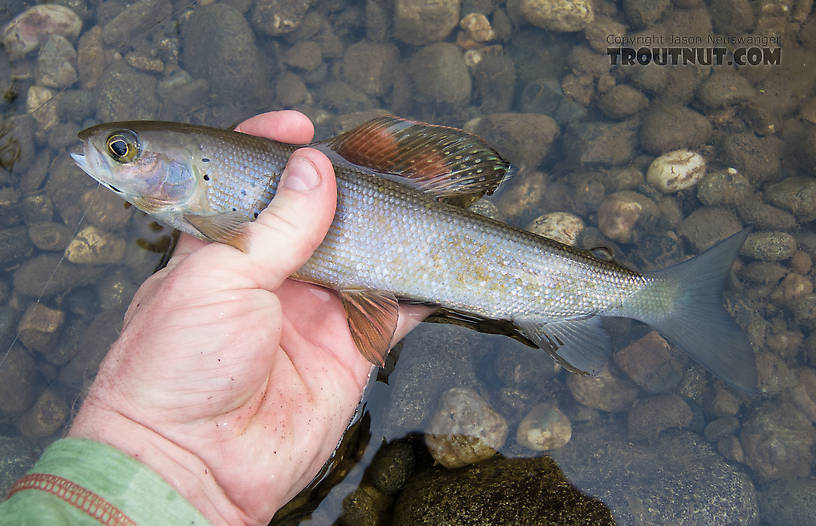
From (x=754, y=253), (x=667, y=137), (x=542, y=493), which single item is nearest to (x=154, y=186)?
(x=542, y=493)

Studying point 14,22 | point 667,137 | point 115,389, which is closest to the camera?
point 115,389

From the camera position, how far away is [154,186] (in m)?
2.74

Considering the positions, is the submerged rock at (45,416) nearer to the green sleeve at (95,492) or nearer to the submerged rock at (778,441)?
the green sleeve at (95,492)

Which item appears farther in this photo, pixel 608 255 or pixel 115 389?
pixel 608 255

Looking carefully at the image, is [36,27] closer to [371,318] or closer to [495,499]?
[371,318]

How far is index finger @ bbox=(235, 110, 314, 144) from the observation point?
3.25 m

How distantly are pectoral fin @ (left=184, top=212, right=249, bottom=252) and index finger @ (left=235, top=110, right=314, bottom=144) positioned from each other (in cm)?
79

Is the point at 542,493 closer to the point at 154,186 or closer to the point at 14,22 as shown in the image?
the point at 154,186

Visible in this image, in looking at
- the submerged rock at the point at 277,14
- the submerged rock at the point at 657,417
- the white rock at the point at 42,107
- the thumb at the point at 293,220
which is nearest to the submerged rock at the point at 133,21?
the white rock at the point at 42,107

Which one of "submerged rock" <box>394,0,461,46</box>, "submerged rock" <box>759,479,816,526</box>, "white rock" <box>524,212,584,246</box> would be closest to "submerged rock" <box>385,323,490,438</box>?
"white rock" <box>524,212,584,246</box>

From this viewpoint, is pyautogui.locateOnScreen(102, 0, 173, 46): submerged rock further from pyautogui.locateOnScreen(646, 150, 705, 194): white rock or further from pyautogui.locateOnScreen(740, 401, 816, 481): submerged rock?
pyautogui.locateOnScreen(740, 401, 816, 481): submerged rock

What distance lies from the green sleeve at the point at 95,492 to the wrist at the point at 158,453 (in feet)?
0.17

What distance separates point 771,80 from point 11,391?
7.59 meters

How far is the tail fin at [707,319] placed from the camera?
3.24m
